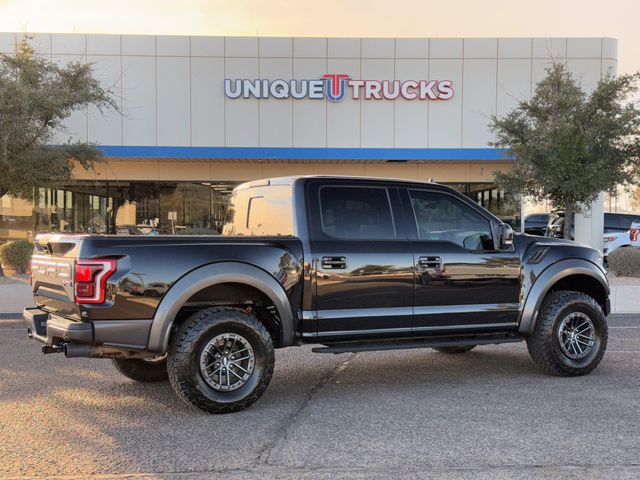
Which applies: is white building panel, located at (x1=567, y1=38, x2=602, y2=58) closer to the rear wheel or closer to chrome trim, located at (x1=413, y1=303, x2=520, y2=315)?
chrome trim, located at (x1=413, y1=303, x2=520, y2=315)

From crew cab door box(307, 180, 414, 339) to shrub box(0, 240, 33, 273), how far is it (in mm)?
Result: 11694

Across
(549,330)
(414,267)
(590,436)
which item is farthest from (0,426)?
(549,330)

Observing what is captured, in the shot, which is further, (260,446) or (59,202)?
(59,202)

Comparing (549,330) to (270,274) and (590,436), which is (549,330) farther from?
(270,274)

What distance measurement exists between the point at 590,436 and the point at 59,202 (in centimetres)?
2298

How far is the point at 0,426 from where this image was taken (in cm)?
482

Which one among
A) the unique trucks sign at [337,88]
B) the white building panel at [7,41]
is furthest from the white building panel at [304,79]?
the white building panel at [7,41]

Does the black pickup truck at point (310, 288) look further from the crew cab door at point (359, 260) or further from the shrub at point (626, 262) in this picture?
the shrub at point (626, 262)

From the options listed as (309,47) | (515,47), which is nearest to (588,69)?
(515,47)

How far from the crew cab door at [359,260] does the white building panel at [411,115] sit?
1651 centimetres

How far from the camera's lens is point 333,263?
18.1ft

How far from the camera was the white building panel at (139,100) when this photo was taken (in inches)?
857

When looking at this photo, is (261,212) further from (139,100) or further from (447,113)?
(139,100)

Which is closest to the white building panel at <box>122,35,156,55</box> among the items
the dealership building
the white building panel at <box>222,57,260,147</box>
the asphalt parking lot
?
the dealership building
